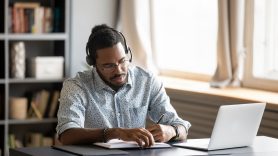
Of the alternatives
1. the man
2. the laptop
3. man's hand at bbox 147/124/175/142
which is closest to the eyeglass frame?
the man

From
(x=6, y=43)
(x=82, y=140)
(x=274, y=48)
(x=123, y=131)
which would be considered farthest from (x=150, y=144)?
(x=6, y=43)

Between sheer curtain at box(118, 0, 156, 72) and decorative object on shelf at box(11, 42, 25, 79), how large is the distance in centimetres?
88

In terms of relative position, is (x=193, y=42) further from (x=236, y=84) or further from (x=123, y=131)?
(x=123, y=131)

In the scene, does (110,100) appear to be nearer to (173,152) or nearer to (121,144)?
(121,144)

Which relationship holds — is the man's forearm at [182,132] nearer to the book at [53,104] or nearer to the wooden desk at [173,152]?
the wooden desk at [173,152]

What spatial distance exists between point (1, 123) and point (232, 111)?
263 cm

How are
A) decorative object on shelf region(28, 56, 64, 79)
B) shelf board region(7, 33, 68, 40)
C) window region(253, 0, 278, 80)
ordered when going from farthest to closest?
1. decorative object on shelf region(28, 56, 64, 79)
2. shelf board region(7, 33, 68, 40)
3. window region(253, 0, 278, 80)

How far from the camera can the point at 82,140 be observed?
3094 millimetres

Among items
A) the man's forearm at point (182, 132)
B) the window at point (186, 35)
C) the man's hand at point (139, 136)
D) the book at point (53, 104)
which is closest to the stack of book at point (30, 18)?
the book at point (53, 104)

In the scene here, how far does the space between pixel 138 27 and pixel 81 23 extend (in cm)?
46

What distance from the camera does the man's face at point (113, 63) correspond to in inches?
130

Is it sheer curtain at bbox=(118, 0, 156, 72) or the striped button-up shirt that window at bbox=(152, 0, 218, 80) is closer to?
sheer curtain at bbox=(118, 0, 156, 72)

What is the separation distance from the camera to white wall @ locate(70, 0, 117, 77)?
5.41m

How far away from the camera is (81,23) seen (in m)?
5.45
